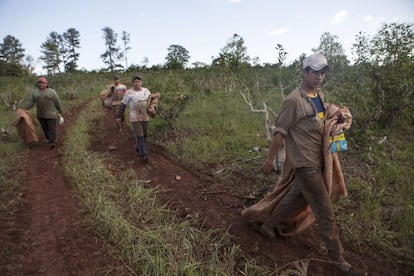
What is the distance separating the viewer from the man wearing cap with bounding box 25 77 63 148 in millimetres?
5781

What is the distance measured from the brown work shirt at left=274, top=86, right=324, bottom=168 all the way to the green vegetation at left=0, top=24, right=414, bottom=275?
3.41ft

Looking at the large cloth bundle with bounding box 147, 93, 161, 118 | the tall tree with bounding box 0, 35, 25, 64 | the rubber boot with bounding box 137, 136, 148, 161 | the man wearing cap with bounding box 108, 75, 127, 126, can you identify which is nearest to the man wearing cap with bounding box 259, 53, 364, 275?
the rubber boot with bounding box 137, 136, 148, 161

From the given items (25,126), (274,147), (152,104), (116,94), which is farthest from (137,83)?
(274,147)

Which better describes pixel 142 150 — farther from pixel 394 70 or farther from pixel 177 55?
pixel 177 55

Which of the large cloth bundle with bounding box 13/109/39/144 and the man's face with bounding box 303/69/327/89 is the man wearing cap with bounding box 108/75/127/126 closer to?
the large cloth bundle with bounding box 13/109/39/144

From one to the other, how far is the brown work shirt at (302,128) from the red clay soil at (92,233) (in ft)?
3.10

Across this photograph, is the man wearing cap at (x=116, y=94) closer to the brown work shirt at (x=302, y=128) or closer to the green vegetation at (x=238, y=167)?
the green vegetation at (x=238, y=167)

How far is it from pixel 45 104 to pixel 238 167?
4.24m

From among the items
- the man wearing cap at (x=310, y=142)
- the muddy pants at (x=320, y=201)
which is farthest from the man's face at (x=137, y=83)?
the muddy pants at (x=320, y=201)

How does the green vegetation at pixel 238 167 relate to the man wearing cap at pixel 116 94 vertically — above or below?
below

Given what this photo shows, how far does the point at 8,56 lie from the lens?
41.5 m

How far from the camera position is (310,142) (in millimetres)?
2270

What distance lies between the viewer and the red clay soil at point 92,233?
242 centimetres

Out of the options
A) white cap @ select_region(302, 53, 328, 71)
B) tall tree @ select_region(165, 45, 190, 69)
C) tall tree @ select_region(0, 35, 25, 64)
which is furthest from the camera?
tall tree @ select_region(0, 35, 25, 64)
